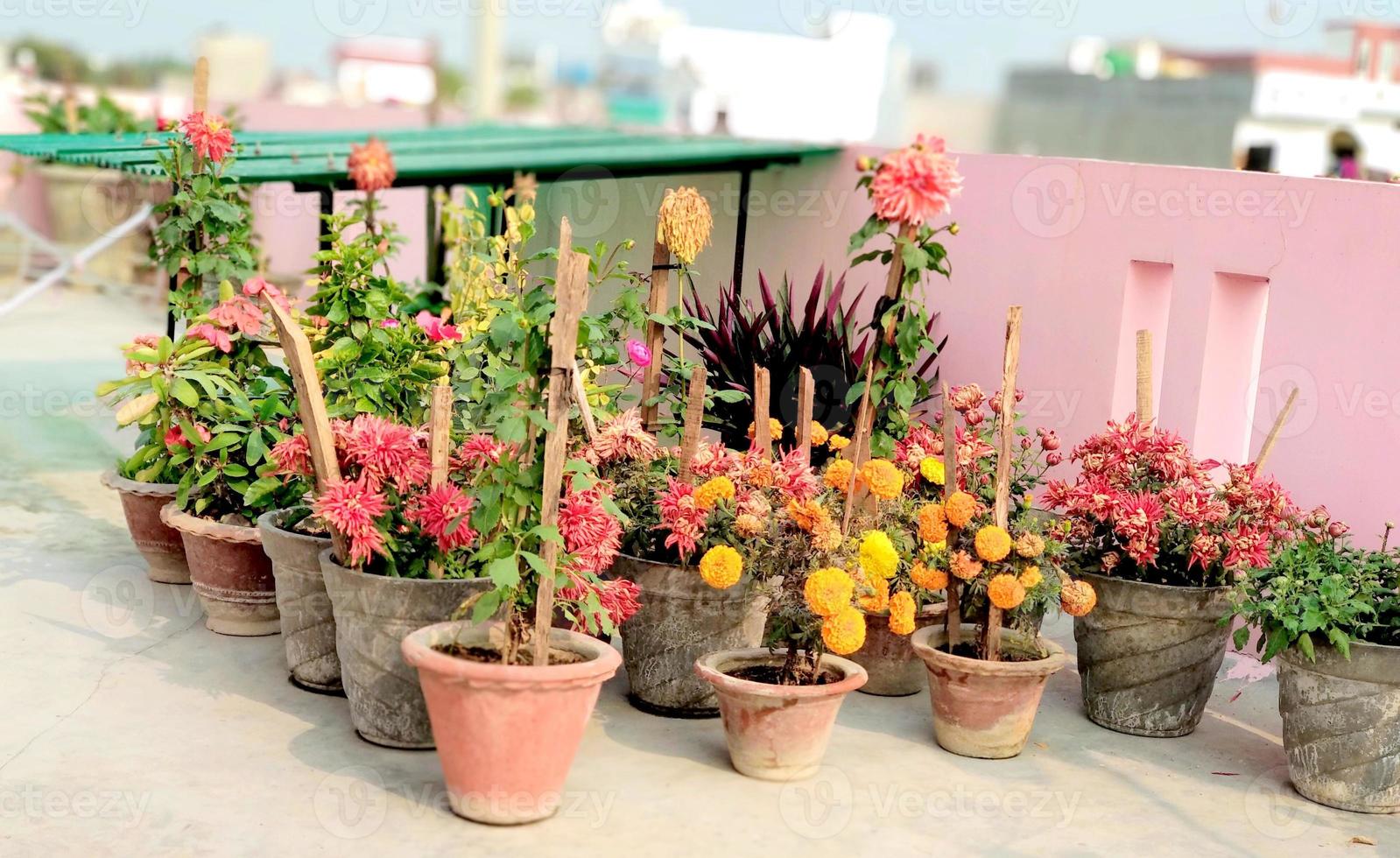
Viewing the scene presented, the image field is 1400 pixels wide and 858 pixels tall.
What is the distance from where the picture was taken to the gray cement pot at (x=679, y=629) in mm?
4445

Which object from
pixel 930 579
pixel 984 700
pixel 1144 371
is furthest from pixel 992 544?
pixel 1144 371

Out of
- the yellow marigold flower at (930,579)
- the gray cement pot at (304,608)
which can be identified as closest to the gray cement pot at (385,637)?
the gray cement pot at (304,608)

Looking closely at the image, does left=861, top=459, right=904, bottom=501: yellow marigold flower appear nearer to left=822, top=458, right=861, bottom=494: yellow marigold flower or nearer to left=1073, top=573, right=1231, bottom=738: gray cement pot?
left=822, top=458, right=861, bottom=494: yellow marigold flower

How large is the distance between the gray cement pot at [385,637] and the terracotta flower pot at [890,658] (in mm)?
1396

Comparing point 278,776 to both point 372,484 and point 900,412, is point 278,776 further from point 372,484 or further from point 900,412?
point 900,412

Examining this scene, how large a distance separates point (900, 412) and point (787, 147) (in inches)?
91.7

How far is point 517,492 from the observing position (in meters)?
3.76

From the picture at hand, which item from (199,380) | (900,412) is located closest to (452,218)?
(199,380)

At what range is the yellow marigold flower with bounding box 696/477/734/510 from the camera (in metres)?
4.23

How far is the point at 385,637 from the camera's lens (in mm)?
4082

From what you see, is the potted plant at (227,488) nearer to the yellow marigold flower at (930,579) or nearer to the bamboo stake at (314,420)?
the bamboo stake at (314,420)

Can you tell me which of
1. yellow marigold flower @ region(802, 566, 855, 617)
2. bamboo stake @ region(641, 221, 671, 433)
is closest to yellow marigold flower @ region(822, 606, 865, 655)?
yellow marigold flower @ region(802, 566, 855, 617)

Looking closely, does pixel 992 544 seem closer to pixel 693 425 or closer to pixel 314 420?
pixel 693 425

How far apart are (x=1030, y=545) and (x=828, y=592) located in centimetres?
67
